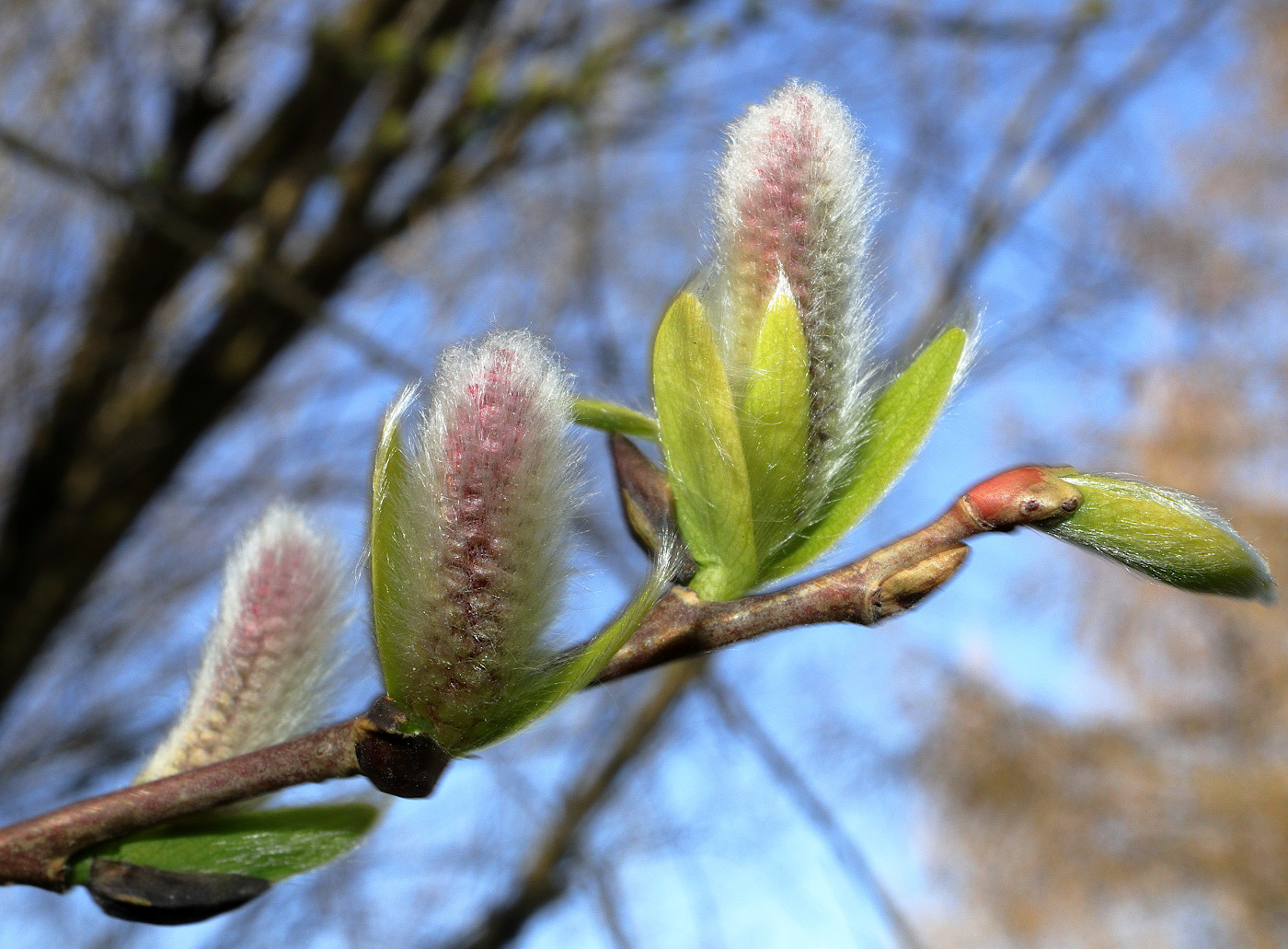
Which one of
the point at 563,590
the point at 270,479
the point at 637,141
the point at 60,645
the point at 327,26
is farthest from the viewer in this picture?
the point at 270,479

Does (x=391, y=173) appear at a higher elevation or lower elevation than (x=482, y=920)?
higher

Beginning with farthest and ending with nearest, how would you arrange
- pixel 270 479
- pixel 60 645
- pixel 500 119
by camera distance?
1. pixel 270 479
2. pixel 60 645
3. pixel 500 119

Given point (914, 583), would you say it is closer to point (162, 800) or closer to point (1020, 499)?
point (1020, 499)

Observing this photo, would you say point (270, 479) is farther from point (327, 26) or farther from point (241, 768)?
point (241, 768)

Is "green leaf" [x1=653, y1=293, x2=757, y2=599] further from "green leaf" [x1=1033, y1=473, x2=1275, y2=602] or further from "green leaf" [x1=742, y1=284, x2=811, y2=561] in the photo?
"green leaf" [x1=1033, y1=473, x2=1275, y2=602]

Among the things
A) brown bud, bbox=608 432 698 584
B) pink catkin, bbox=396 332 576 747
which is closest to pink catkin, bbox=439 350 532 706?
pink catkin, bbox=396 332 576 747

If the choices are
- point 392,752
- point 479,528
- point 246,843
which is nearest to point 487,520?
point 479,528

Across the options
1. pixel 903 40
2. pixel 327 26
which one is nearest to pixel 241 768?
pixel 327 26

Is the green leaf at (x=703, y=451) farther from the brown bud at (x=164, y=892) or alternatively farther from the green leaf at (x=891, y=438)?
the brown bud at (x=164, y=892)
